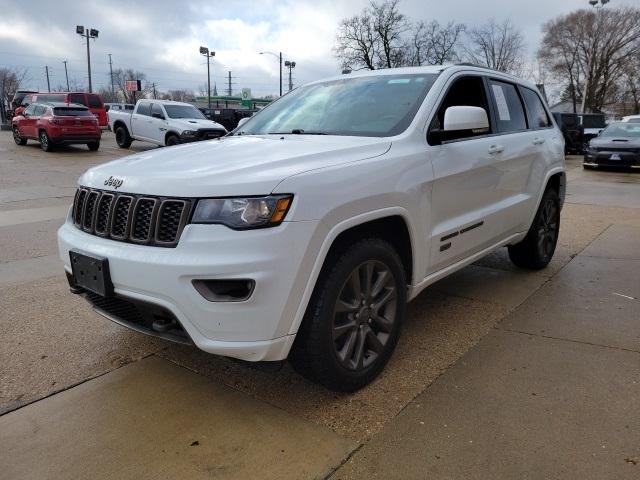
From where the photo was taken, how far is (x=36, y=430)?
103 inches

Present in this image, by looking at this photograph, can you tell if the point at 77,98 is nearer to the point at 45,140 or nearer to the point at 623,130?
the point at 45,140

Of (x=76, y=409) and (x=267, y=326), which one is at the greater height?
(x=267, y=326)

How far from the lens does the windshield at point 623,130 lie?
17.1m

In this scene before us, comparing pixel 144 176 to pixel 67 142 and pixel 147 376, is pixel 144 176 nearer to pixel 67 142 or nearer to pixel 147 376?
pixel 147 376

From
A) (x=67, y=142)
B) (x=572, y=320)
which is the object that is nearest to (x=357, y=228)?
(x=572, y=320)

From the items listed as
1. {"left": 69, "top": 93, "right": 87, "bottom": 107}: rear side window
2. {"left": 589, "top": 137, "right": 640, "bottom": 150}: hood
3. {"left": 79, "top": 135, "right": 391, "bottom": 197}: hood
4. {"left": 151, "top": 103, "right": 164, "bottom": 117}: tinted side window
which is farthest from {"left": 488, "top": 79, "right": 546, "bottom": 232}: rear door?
{"left": 69, "top": 93, "right": 87, "bottom": 107}: rear side window

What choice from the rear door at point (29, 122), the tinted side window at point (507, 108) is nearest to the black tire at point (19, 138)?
the rear door at point (29, 122)

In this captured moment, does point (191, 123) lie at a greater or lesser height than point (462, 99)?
greater

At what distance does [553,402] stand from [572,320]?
1346 millimetres

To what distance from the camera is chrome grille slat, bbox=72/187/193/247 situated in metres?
2.46

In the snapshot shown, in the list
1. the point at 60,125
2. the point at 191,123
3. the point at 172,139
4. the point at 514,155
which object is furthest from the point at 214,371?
the point at 60,125

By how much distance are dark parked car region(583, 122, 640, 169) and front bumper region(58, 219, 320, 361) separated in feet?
54.3

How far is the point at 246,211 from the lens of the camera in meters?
2.36

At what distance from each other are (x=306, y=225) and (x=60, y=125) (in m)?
17.7
